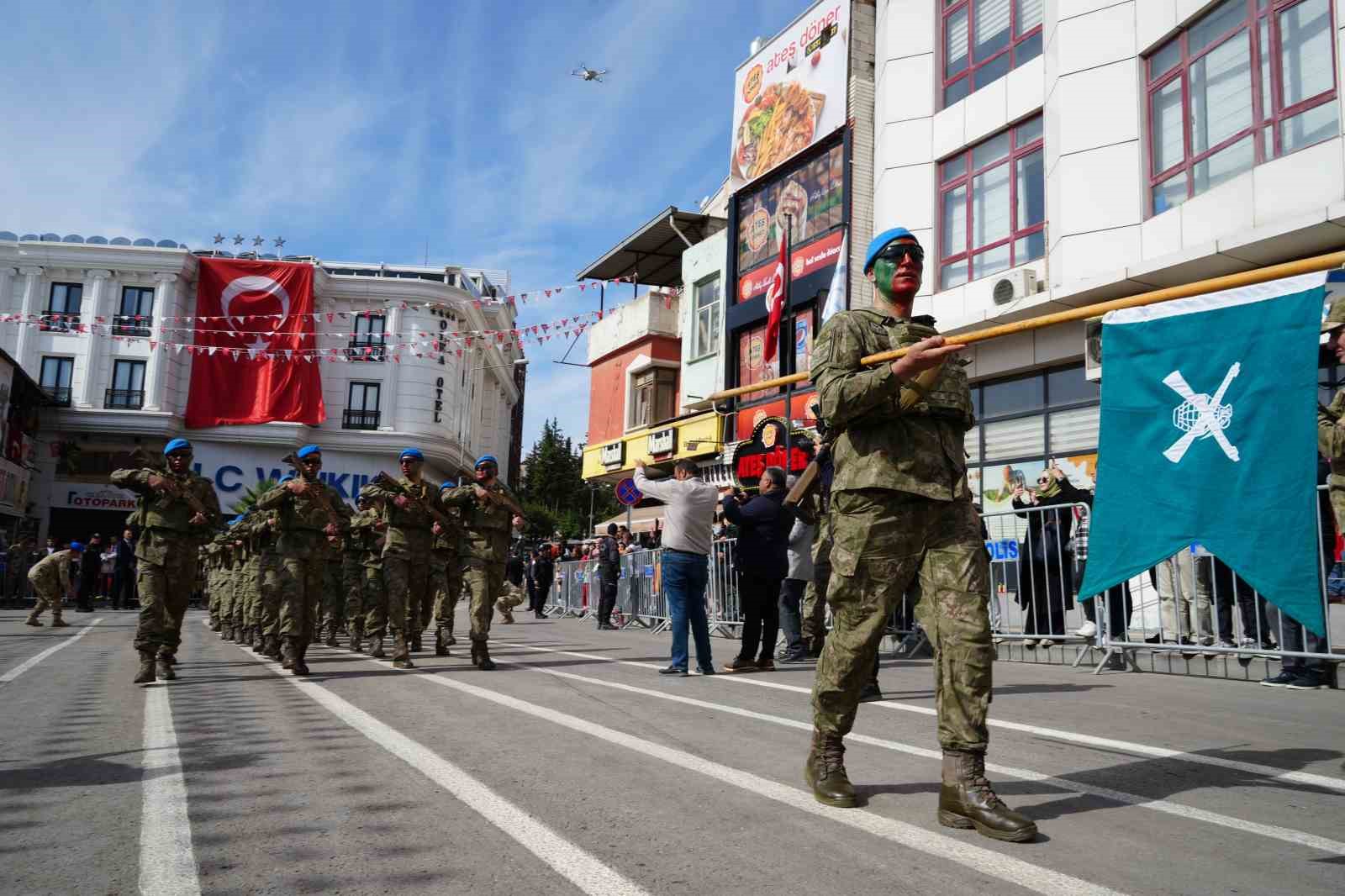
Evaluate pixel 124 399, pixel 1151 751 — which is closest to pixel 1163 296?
pixel 1151 751

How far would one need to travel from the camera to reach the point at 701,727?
5.52 meters

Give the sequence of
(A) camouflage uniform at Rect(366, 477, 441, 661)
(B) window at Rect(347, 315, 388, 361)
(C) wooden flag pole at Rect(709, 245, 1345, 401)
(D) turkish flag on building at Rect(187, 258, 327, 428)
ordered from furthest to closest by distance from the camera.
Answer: (B) window at Rect(347, 315, 388, 361)
(D) turkish flag on building at Rect(187, 258, 327, 428)
(A) camouflage uniform at Rect(366, 477, 441, 661)
(C) wooden flag pole at Rect(709, 245, 1345, 401)

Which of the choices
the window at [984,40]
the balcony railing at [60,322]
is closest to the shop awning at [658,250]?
the window at [984,40]

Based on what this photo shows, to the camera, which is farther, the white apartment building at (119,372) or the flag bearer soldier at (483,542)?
the white apartment building at (119,372)

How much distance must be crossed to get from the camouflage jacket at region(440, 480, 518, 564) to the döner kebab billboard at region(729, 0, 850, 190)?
1811 centimetres

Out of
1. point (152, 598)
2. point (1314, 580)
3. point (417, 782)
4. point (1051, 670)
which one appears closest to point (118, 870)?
point (417, 782)

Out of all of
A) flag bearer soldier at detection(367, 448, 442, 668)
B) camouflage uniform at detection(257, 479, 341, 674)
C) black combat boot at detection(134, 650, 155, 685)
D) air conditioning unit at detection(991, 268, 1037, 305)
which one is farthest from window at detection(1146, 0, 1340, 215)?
black combat boot at detection(134, 650, 155, 685)

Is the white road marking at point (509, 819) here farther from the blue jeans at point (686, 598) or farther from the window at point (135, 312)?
the window at point (135, 312)

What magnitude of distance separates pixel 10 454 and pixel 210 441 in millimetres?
7711

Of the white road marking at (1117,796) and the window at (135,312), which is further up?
the window at (135,312)

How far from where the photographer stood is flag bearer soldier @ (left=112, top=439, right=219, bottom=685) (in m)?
8.20

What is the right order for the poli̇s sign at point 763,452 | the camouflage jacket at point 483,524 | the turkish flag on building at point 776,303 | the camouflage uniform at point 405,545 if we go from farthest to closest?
the turkish flag on building at point 776,303, the poli̇s sign at point 763,452, the camouflage uniform at point 405,545, the camouflage jacket at point 483,524

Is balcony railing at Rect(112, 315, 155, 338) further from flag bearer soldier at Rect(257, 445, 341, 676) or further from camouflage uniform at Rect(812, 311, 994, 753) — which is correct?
camouflage uniform at Rect(812, 311, 994, 753)

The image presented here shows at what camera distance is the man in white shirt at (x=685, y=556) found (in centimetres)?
871
